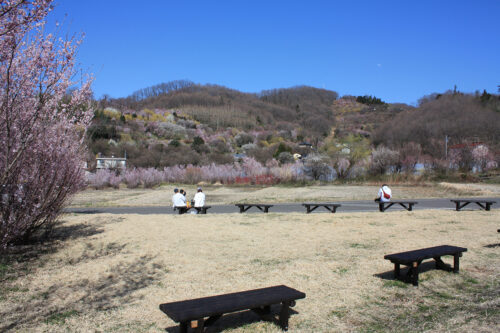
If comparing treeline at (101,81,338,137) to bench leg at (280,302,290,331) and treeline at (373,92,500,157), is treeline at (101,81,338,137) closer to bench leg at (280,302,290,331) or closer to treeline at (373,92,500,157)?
treeline at (373,92,500,157)

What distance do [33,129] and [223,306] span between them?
5.25 m

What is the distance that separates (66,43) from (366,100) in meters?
157

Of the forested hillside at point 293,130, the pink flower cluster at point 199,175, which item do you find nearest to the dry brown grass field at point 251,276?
the forested hillside at point 293,130

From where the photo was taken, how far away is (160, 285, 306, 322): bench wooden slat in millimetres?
3692

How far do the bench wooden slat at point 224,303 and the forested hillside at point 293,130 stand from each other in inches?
240

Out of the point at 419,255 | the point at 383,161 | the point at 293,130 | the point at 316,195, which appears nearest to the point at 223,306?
the point at 419,255

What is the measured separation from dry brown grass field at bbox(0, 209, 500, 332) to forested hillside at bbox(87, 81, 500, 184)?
3191 mm

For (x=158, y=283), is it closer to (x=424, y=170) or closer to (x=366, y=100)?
(x=424, y=170)

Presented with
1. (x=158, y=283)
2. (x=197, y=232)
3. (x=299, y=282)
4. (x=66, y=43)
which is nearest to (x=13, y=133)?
(x=66, y=43)

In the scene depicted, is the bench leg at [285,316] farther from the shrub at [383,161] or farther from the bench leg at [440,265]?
the shrub at [383,161]

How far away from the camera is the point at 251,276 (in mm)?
6098

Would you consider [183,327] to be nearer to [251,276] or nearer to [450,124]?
[251,276]

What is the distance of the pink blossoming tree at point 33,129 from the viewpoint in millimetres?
5273

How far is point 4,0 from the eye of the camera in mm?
4336
